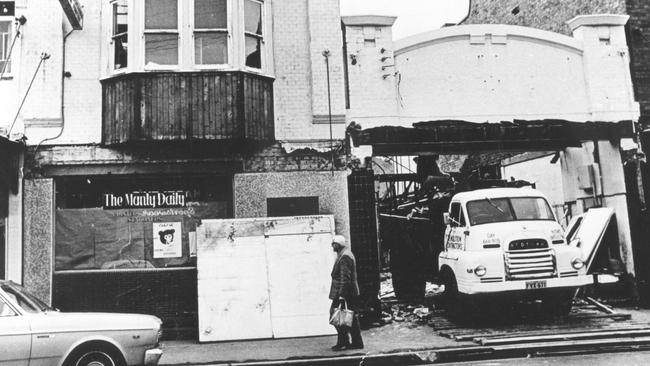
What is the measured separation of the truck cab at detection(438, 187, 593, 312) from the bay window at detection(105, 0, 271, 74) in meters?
5.39

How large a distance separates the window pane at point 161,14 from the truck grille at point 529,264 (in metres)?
7.82

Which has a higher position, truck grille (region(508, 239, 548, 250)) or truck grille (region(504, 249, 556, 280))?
truck grille (region(508, 239, 548, 250))

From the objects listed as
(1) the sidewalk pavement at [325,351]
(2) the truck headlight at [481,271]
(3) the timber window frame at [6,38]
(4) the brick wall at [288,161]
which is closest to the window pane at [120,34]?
(3) the timber window frame at [6,38]

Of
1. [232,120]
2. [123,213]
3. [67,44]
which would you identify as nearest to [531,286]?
[232,120]

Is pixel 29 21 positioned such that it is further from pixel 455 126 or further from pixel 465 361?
pixel 465 361

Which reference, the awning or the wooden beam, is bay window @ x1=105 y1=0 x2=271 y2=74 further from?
the awning

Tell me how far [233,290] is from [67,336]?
4.18 meters

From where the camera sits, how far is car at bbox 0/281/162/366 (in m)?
7.23

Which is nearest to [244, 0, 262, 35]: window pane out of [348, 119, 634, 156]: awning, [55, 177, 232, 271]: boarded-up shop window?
[348, 119, 634, 156]: awning

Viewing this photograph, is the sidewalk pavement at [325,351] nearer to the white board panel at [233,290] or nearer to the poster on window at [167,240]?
the white board panel at [233,290]

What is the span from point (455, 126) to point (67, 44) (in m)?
8.17

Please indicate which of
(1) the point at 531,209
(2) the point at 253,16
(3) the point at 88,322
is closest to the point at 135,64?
(2) the point at 253,16

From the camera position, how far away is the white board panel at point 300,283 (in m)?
11.4

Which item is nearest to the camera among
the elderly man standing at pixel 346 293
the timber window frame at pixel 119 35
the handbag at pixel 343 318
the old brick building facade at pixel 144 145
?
the handbag at pixel 343 318
